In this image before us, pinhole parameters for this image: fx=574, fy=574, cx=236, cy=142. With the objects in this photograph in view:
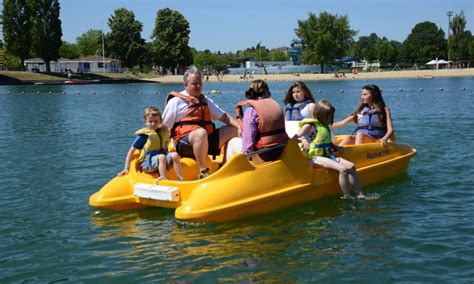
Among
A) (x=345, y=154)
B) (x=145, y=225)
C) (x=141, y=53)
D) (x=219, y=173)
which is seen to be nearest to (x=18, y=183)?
(x=145, y=225)

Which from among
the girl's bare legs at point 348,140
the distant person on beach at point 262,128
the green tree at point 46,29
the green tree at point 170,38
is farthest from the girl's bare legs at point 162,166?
the green tree at point 170,38

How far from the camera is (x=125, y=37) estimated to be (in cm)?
8675

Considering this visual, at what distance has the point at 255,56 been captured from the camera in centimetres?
15762

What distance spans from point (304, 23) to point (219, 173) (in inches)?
3351

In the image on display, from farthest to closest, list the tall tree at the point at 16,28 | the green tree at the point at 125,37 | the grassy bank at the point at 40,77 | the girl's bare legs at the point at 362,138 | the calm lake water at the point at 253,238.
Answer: the green tree at the point at 125,37 → the tall tree at the point at 16,28 → the grassy bank at the point at 40,77 → the girl's bare legs at the point at 362,138 → the calm lake water at the point at 253,238

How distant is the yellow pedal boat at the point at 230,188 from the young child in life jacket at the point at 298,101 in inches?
35.0

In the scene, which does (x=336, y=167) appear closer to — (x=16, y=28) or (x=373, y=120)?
(x=373, y=120)

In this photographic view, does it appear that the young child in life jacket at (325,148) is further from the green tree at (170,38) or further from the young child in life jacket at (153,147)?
the green tree at (170,38)

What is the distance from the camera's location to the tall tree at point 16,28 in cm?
7106

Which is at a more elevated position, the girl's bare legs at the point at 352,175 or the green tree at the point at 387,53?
the green tree at the point at 387,53

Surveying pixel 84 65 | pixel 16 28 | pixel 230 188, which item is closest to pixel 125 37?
pixel 84 65

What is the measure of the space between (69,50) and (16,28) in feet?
136

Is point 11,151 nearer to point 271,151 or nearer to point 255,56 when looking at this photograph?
point 271,151

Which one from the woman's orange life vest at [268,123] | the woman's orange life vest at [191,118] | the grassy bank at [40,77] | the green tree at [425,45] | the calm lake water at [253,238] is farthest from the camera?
the green tree at [425,45]
